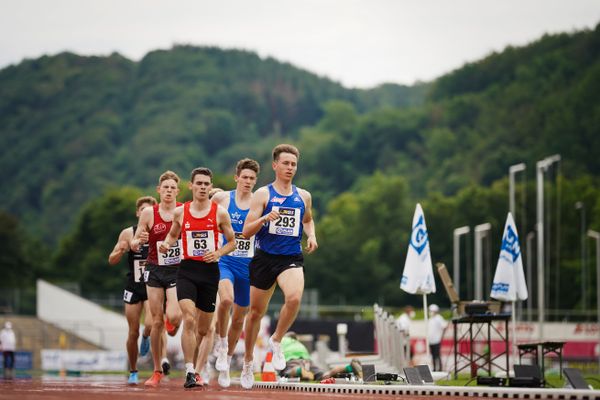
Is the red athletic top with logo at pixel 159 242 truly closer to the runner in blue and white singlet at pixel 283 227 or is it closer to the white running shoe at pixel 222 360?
the white running shoe at pixel 222 360

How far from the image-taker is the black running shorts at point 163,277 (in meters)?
18.2

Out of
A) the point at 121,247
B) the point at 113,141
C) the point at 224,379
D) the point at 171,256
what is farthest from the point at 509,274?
the point at 113,141

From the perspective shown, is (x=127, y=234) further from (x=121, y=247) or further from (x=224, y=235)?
(x=224, y=235)

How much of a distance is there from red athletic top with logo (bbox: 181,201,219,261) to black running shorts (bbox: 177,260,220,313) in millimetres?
130

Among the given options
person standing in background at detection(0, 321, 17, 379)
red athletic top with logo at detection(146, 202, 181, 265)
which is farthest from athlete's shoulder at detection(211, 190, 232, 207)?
person standing in background at detection(0, 321, 17, 379)

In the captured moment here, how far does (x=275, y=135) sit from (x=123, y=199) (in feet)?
260

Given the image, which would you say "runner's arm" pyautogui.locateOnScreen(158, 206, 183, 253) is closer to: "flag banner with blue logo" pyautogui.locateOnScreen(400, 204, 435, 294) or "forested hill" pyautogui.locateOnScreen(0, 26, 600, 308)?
"flag banner with blue logo" pyautogui.locateOnScreen(400, 204, 435, 294)

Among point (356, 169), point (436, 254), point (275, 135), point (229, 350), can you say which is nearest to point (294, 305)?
point (229, 350)

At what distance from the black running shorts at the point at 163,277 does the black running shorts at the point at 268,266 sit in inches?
103

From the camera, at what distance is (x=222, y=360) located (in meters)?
16.7

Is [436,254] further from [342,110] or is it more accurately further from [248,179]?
[248,179]

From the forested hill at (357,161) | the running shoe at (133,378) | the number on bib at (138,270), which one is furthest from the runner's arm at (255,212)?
the forested hill at (357,161)

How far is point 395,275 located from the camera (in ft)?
372

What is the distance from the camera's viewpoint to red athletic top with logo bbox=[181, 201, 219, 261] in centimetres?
1627
